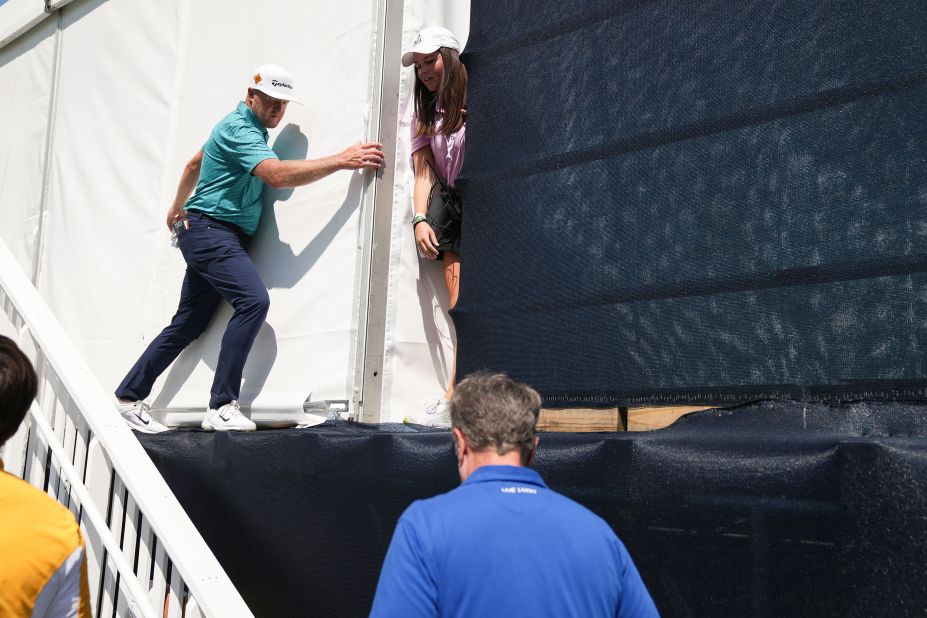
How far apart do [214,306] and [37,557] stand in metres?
3.07

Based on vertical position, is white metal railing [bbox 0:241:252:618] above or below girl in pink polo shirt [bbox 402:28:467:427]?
below

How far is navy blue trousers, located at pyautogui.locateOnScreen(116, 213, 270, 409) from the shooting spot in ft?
13.7

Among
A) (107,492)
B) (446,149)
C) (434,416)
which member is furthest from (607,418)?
(107,492)

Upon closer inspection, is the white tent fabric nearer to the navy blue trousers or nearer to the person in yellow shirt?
the navy blue trousers

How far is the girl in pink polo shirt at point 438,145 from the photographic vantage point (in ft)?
13.3

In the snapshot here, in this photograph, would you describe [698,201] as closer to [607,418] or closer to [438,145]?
[607,418]

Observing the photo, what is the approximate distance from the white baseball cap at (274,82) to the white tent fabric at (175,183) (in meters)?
0.15

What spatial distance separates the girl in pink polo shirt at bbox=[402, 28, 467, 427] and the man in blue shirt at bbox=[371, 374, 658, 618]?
84.9 inches

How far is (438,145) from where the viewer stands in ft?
13.6

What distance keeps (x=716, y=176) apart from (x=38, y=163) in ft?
17.0

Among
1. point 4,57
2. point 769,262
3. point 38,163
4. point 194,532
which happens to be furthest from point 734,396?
point 4,57

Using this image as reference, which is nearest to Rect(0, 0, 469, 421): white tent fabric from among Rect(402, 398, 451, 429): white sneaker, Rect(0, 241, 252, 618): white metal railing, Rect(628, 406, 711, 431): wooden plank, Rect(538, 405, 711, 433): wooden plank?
Rect(402, 398, 451, 429): white sneaker

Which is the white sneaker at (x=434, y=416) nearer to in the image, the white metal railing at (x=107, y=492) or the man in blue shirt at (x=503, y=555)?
the white metal railing at (x=107, y=492)

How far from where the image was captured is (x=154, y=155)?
5.40 m
